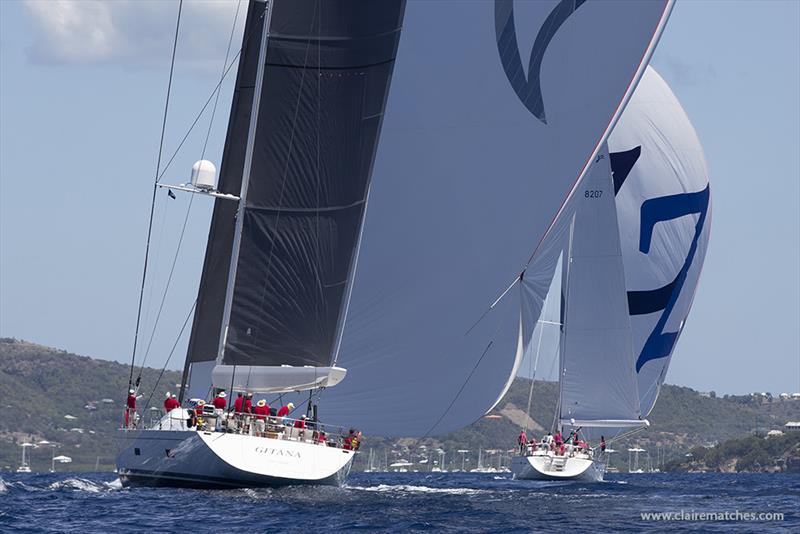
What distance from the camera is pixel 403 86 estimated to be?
25.4 m

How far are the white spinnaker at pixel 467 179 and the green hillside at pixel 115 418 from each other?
78264mm

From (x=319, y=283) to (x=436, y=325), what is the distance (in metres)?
3.08

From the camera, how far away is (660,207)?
43.2 metres

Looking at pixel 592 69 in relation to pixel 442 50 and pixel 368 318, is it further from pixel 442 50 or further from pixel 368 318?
pixel 368 318

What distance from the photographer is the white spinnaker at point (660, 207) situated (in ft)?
142

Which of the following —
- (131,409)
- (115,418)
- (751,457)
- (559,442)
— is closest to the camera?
(131,409)

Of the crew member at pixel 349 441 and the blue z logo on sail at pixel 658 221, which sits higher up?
the blue z logo on sail at pixel 658 221

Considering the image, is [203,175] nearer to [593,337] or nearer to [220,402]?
[220,402]

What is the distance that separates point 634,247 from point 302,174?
18862 millimetres

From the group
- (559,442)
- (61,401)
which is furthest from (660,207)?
(61,401)

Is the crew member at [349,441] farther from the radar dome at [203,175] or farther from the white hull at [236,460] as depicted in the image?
the radar dome at [203,175]

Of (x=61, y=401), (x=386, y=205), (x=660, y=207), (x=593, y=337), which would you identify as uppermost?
(x=61, y=401)

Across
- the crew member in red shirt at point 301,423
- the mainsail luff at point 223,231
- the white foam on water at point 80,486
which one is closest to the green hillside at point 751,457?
the white foam on water at point 80,486

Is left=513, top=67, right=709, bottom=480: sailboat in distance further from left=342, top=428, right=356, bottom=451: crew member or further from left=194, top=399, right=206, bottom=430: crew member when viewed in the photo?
left=194, top=399, right=206, bottom=430: crew member
